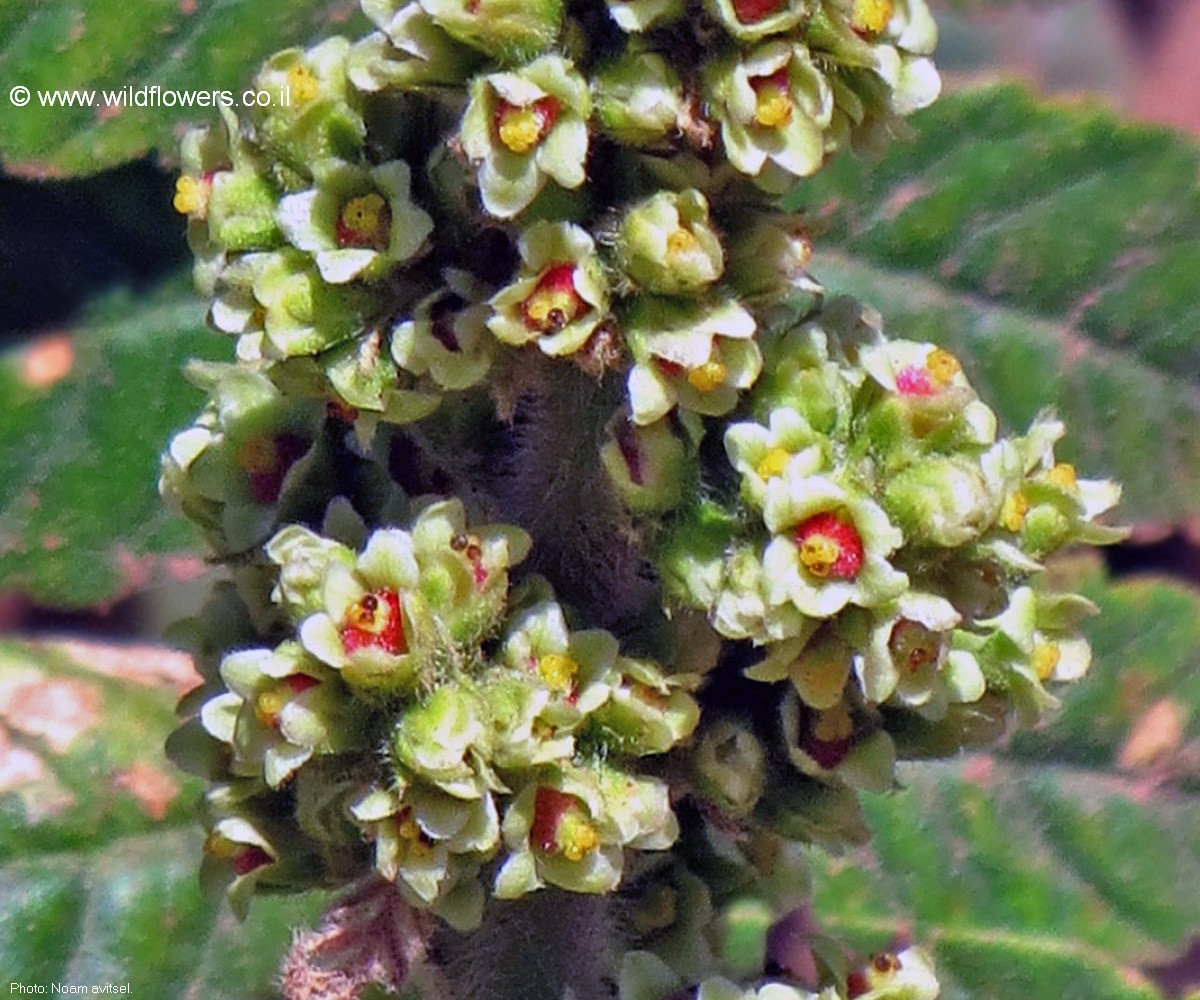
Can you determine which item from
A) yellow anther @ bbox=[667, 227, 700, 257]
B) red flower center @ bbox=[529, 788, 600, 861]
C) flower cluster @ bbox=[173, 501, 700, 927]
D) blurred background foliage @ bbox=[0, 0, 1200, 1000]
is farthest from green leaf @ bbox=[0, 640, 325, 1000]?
yellow anther @ bbox=[667, 227, 700, 257]

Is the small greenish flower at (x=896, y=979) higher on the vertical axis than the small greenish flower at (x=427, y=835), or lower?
lower

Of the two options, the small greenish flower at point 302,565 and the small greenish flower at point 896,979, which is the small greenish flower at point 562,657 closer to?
the small greenish flower at point 302,565

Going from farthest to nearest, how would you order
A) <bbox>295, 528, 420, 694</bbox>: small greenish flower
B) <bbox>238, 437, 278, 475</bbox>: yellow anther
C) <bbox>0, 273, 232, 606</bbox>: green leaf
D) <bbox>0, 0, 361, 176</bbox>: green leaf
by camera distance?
1. <bbox>0, 273, 232, 606</bbox>: green leaf
2. <bbox>0, 0, 361, 176</bbox>: green leaf
3. <bbox>238, 437, 278, 475</bbox>: yellow anther
4. <bbox>295, 528, 420, 694</bbox>: small greenish flower

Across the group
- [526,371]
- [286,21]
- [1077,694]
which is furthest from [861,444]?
[1077,694]

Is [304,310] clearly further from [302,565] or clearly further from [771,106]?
[771,106]

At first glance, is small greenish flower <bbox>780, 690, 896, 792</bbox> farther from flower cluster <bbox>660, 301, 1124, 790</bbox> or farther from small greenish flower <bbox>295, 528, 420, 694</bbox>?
small greenish flower <bbox>295, 528, 420, 694</bbox>

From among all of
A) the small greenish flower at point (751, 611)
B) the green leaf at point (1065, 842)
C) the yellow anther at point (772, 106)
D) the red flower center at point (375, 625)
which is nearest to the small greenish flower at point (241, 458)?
the red flower center at point (375, 625)
